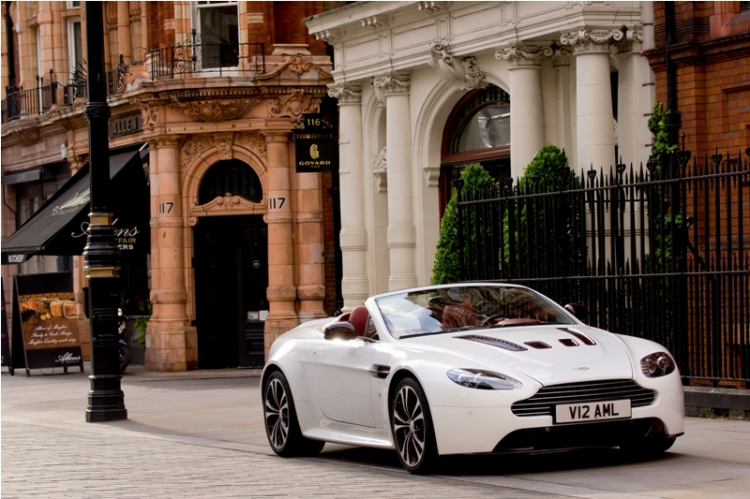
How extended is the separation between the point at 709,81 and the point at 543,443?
868cm

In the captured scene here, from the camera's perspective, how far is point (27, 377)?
2652 cm

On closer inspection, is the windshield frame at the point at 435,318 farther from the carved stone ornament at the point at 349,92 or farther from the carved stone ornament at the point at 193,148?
the carved stone ornament at the point at 193,148

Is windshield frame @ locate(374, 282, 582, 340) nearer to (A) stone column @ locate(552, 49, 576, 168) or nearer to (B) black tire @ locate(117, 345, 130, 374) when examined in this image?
(A) stone column @ locate(552, 49, 576, 168)

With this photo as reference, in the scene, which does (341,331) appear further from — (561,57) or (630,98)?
(561,57)

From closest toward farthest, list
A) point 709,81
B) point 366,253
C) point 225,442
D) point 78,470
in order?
point 78,470, point 225,442, point 709,81, point 366,253

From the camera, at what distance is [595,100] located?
1742 cm

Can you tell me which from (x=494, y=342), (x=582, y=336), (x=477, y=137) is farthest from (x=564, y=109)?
(x=494, y=342)

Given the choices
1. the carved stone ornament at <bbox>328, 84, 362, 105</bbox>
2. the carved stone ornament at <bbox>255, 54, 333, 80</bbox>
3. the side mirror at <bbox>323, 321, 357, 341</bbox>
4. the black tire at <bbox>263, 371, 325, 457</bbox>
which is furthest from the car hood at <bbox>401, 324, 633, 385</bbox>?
the carved stone ornament at <bbox>255, 54, 333, 80</bbox>

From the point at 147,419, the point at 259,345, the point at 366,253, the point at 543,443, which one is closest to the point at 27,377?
the point at 259,345

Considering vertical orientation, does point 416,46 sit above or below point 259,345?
above

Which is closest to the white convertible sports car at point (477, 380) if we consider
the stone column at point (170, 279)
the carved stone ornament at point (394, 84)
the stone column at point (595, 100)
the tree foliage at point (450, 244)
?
the stone column at point (595, 100)

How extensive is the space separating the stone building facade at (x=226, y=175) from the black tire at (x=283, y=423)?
13723 mm

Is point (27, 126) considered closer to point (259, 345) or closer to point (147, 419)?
point (259, 345)

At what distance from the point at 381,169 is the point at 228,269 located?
5.35 metres
